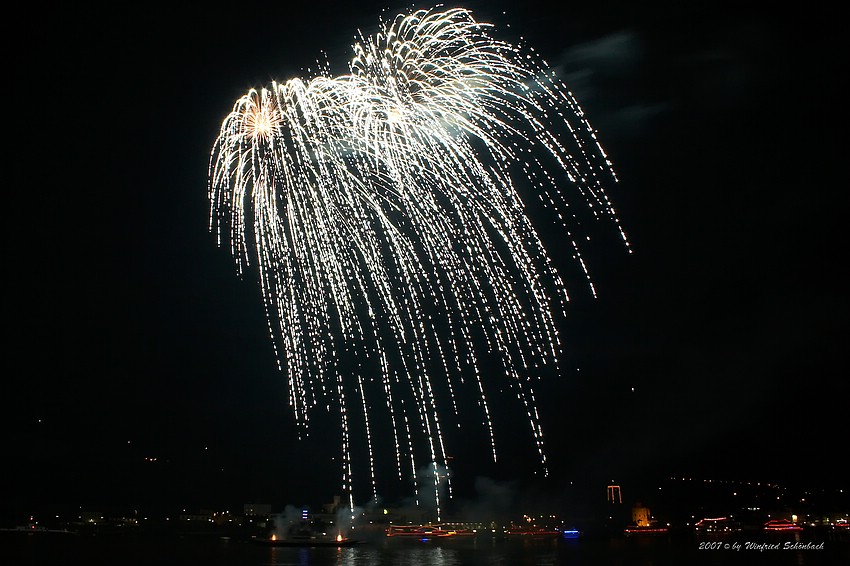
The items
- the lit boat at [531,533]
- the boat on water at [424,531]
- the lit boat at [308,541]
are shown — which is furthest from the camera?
the lit boat at [531,533]

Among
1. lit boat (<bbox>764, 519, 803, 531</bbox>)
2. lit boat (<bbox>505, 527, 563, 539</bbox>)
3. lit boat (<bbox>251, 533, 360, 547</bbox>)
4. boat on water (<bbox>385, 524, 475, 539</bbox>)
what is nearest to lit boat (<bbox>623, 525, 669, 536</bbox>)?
lit boat (<bbox>505, 527, 563, 539</bbox>)

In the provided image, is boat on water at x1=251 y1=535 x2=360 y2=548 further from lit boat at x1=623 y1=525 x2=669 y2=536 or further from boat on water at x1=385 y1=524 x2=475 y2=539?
lit boat at x1=623 y1=525 x2=669 y2=536

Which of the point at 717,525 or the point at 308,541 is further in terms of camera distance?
the point at 717,525

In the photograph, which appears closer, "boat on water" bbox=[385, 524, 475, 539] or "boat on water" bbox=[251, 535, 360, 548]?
"boat on water" bbox=[251, 535, 360, 548]

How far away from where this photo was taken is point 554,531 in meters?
103

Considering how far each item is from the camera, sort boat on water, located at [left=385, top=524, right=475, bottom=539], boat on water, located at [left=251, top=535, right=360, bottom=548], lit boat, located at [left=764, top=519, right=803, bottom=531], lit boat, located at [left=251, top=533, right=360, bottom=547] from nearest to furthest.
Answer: boat on water, located at [left=251, top=535, right=360, bottom=548] < lit boat, located at [left=251, top=533, right=360, bottom=547] < boat on water, located at [left=385, top=524, right=475, bottom=539] < lit boat, located at [left=764, top=519, right=803, bottom=531]

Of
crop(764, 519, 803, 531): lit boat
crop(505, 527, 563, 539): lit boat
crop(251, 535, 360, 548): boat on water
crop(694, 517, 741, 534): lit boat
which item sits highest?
crop(251, 535, 360, 548): boat on water

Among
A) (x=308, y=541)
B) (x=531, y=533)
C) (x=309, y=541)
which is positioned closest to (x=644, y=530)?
(x=531, y=533)

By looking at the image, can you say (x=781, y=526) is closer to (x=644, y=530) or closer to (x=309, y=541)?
(x=644, y=530)

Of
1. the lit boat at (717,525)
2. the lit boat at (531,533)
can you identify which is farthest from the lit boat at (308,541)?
the lit boat at (717,525)

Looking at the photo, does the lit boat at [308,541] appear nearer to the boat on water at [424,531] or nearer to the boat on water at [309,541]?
the boat on water at [309,541]

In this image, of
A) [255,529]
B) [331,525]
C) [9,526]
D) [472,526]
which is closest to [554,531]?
[472,526]

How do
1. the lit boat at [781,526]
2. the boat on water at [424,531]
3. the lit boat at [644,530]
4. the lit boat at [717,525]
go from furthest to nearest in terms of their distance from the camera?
1. the lit boat at [644,530]
2. the lit boat at [717,525]
3. the lit boat at [781,526]
4. the boat on water at [424,531]

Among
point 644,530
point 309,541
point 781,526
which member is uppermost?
point 309,541
